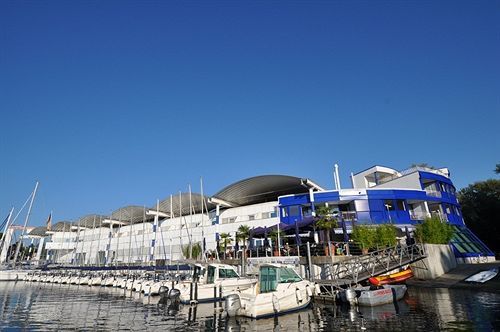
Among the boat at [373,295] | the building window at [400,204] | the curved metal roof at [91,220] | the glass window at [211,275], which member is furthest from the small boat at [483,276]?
the curved metal roof at [91,220]

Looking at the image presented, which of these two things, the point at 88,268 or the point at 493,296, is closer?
the point at 493,296

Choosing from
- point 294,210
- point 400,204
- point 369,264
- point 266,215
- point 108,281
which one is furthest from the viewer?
point 266,215

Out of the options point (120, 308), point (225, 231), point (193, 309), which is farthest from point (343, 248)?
point (225, 231)

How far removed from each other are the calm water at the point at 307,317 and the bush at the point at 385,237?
308 inches

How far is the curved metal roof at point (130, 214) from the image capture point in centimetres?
7269

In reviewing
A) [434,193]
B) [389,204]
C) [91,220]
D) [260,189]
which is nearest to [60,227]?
[91,220]

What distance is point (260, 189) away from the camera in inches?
2020

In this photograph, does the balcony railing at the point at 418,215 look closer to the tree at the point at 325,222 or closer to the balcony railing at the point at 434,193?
the balcony railing at the point at 434,193

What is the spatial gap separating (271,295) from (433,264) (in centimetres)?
1956

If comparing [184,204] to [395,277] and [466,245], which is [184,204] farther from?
[466,245]

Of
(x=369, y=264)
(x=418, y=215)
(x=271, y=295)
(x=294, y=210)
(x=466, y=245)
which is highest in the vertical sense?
(x=294, y=210)

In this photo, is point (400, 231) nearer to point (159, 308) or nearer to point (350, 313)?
point (350, 313)

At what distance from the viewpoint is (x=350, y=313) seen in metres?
18.9

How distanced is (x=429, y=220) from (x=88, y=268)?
180 ft
